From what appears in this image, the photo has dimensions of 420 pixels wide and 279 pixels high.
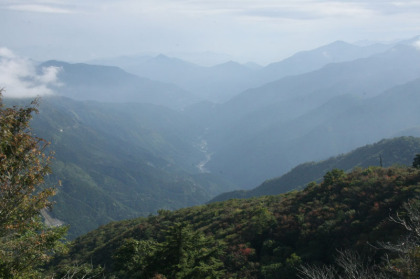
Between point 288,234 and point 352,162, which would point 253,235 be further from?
point 352,162

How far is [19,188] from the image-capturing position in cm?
1164

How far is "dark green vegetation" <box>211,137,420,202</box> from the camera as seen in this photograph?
140250mm

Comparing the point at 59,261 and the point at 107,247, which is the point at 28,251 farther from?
the point at 59,261

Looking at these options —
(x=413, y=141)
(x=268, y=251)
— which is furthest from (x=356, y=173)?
(x=413, y=141)

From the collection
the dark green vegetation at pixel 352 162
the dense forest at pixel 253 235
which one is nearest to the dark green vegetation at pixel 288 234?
the dense forest at pixel 253 235

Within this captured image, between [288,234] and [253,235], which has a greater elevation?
[288,234]

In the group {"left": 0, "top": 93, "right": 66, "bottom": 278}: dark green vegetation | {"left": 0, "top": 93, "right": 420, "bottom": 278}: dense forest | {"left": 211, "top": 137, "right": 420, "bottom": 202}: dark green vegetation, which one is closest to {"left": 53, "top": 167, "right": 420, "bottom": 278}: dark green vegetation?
{"left": 0, "top": 93, "right": 420, "bottom": 278}: dense forest

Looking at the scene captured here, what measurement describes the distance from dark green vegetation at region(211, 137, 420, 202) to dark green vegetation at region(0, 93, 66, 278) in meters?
134

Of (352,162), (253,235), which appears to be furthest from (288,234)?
(352,162)

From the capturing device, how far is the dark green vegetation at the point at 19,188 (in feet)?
37.7

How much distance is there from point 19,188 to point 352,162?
534ft

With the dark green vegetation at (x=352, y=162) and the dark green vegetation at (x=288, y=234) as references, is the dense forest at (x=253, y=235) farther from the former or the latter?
the dark green vegetation at (x=352, y=162)

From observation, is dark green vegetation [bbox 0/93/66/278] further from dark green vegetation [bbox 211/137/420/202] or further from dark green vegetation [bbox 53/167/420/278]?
dark green vegetation [bbox 211/137/420/202]

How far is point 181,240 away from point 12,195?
→ 9.14 m
